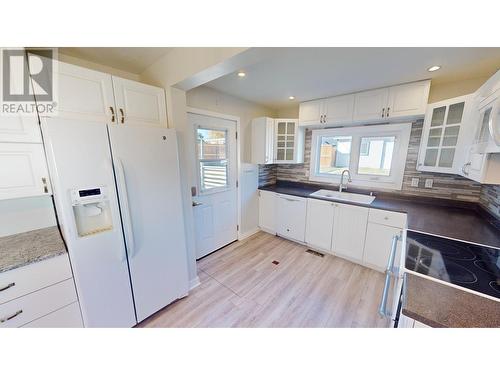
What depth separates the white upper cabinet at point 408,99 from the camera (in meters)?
1.81

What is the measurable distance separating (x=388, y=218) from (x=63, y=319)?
294 cm

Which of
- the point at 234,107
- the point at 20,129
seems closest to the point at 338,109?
the point at 234,107

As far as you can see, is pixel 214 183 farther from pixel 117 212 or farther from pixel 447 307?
pixel 447 307

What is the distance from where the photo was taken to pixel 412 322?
69 cm

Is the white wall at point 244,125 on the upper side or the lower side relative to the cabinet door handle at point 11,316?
upper

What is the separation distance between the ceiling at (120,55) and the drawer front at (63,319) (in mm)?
1819

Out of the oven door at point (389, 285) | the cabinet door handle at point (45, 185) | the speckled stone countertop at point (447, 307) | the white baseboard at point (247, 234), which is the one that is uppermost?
the cabinet door handle at point (45, 185)

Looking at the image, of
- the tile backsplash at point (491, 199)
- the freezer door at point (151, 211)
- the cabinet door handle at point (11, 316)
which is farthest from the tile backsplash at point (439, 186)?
the cabinet door handle at point (11, 316)

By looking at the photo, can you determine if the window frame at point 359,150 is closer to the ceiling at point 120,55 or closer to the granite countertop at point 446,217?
the granite countertop at point 446,217

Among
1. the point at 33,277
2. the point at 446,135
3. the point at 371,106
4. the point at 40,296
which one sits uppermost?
the point at 371,106

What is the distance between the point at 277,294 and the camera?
5.92 feet

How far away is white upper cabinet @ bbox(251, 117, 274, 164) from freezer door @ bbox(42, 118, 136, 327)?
1.93 metres

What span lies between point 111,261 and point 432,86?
3550mm
